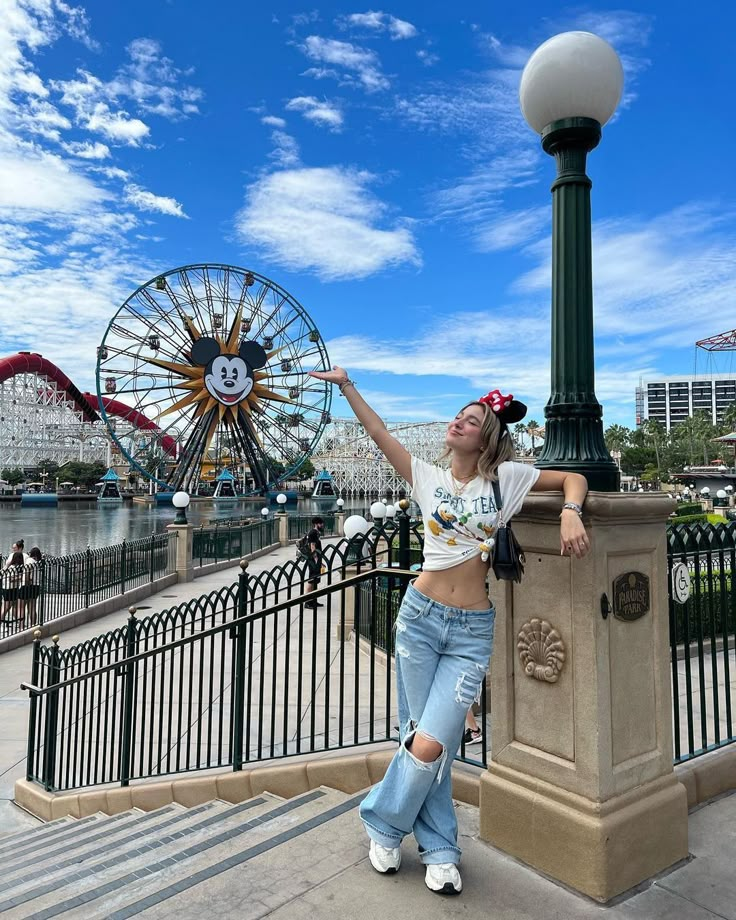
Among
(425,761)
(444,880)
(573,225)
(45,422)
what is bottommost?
(444,880)

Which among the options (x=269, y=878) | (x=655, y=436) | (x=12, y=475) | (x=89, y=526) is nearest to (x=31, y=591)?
(x=269, y=878)

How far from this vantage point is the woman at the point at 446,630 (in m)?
2.60

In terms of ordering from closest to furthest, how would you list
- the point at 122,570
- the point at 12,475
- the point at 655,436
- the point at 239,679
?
1. the point at 239,679
2. the point at 122,570
3. the point at 12,475
4. the point at 655,436

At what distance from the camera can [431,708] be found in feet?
8.57

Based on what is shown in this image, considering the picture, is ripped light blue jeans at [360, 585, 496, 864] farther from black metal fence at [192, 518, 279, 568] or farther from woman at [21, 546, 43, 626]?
black metal fence at [192, 518, 279, 568]

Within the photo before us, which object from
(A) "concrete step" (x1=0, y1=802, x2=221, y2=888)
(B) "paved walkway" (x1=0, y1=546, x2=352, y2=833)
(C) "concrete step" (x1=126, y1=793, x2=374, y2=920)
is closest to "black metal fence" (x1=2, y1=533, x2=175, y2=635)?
(B) "paved walkway" (x1=0, y1=546, x2=352, y2=833)

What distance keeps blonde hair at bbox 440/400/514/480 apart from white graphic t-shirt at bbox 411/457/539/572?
28mm

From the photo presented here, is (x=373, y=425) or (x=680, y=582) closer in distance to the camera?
(x=373, y=425)

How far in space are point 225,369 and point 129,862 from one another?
44.2m

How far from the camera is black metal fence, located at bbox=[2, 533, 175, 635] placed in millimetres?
11492

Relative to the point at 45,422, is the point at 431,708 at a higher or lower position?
lower

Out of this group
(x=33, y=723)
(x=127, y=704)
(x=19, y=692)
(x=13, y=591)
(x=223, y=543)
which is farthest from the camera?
(x=223, y=543)

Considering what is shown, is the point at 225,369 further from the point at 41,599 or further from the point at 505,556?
the point at 505,556

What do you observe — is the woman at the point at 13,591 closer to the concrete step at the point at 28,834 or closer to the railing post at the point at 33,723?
the railing post at the point at 33,723
